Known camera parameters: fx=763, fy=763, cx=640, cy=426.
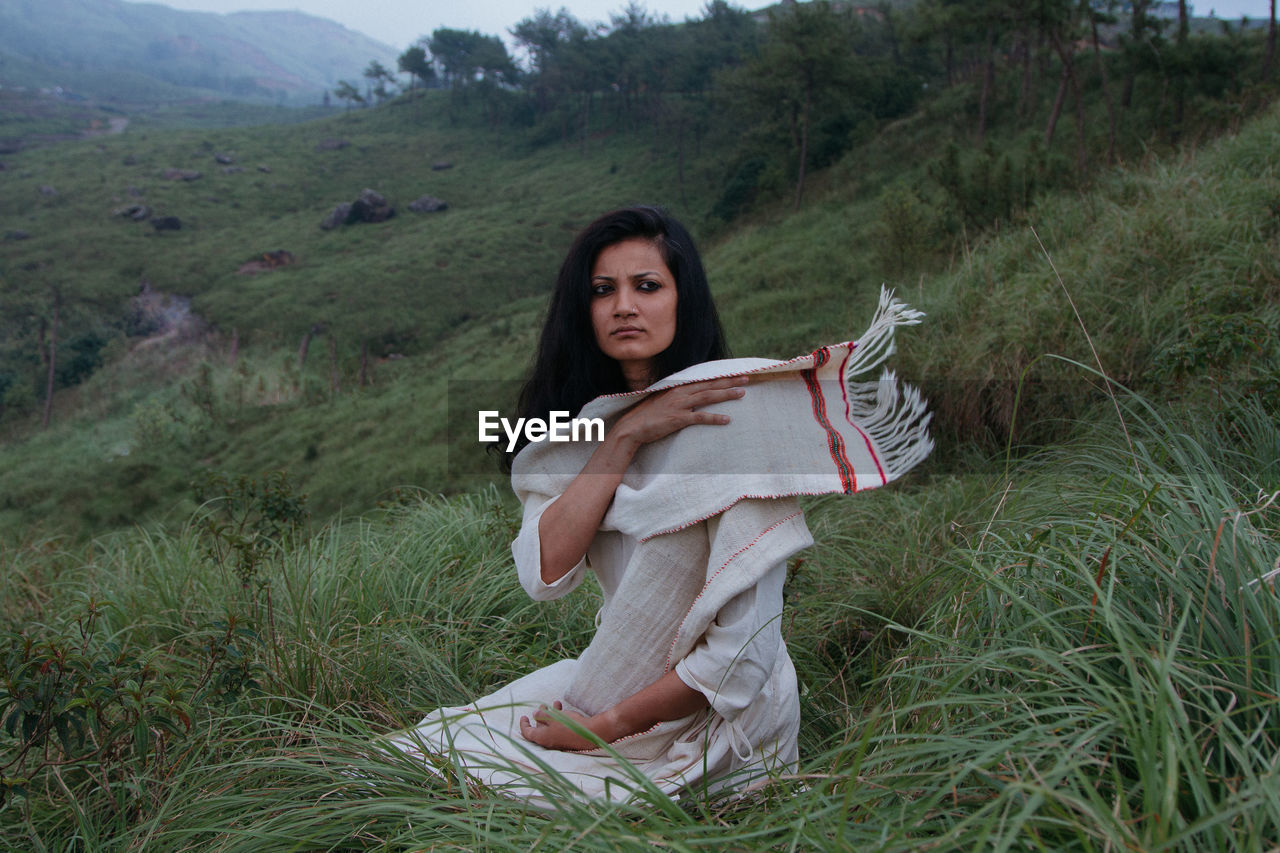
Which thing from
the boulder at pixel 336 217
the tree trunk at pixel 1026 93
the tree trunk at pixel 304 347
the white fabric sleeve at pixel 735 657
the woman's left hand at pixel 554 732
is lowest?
the tree trunk at pixel 304 347

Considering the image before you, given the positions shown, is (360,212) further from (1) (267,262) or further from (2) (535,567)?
(2) (535,567)

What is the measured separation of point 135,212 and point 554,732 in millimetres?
44989

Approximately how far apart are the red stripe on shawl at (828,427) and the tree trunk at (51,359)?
92.0ft

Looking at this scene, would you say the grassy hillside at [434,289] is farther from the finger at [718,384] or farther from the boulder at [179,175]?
the boulder at [179,175]

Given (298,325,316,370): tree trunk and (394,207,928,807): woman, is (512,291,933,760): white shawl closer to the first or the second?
(394,207,928,807): woman

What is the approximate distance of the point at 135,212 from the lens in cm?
3741

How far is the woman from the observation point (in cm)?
125

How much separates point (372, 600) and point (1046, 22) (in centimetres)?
1671

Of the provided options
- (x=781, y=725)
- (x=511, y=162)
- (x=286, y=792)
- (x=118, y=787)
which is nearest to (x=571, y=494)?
(x=781, y=725)

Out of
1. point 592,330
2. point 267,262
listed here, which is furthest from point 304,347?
point 592,330

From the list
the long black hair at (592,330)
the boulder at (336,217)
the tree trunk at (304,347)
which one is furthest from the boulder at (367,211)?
the long black hair at (592,330)

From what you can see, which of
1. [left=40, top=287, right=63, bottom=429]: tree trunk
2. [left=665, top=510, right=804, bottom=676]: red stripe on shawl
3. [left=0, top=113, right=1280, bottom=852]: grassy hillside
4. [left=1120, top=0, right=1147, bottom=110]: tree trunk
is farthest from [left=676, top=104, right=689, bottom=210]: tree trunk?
[left=665, top=510, right=804, bottom=676]: red stripe on shawl

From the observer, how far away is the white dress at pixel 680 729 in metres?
1.23

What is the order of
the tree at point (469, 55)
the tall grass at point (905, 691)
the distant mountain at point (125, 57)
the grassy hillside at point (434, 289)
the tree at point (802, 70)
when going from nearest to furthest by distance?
the tall grass at point (905, 691)
the grassy hillside at point (434, 289)
the tree at point (802, 70)
the tree at point (469, 55)
the distant mountain at point (125, 57)
